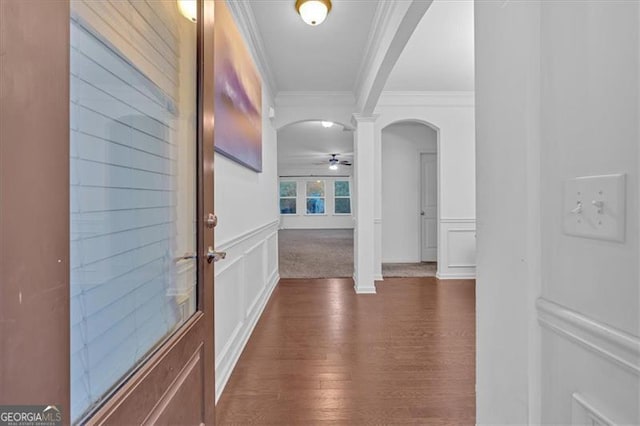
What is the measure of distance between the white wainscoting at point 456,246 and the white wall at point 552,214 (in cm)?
386

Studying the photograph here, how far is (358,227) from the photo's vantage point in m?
3.97

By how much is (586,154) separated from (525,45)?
283 mm

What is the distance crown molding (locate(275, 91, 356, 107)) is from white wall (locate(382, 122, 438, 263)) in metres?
1.48

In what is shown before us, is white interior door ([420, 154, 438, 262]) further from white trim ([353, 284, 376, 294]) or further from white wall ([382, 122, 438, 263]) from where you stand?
white trim ([353, 284, 376, 294])

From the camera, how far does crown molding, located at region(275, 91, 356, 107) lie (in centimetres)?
416

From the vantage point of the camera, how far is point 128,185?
0.83 metres

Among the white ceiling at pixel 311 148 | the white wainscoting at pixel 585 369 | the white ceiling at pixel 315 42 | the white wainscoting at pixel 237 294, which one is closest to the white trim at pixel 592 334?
the white wainscoting at pixel 585 369

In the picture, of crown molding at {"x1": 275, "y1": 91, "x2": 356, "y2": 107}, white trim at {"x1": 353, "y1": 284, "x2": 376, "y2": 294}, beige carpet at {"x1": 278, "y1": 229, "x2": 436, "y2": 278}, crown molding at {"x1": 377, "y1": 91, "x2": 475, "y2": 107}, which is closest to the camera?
white trim at {"x1": 353, "y1": 284, "x2": 376, "y2": 294}

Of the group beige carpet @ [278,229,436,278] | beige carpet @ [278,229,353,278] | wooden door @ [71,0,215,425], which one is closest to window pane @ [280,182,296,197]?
beige carpet @ [278,229,353,278]

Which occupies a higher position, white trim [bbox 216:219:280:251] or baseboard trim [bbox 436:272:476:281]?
white trim [bbox 216:219:280:251]

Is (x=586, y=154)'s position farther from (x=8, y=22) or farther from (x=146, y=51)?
(x=146, y=51)

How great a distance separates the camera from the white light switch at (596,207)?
511 millimetres

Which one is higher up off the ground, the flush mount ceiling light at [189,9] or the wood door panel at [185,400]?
the flush mount ceiling light at [189,9]

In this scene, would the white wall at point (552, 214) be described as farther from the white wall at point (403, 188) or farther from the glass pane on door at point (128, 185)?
the white wall at point (403, 188)
